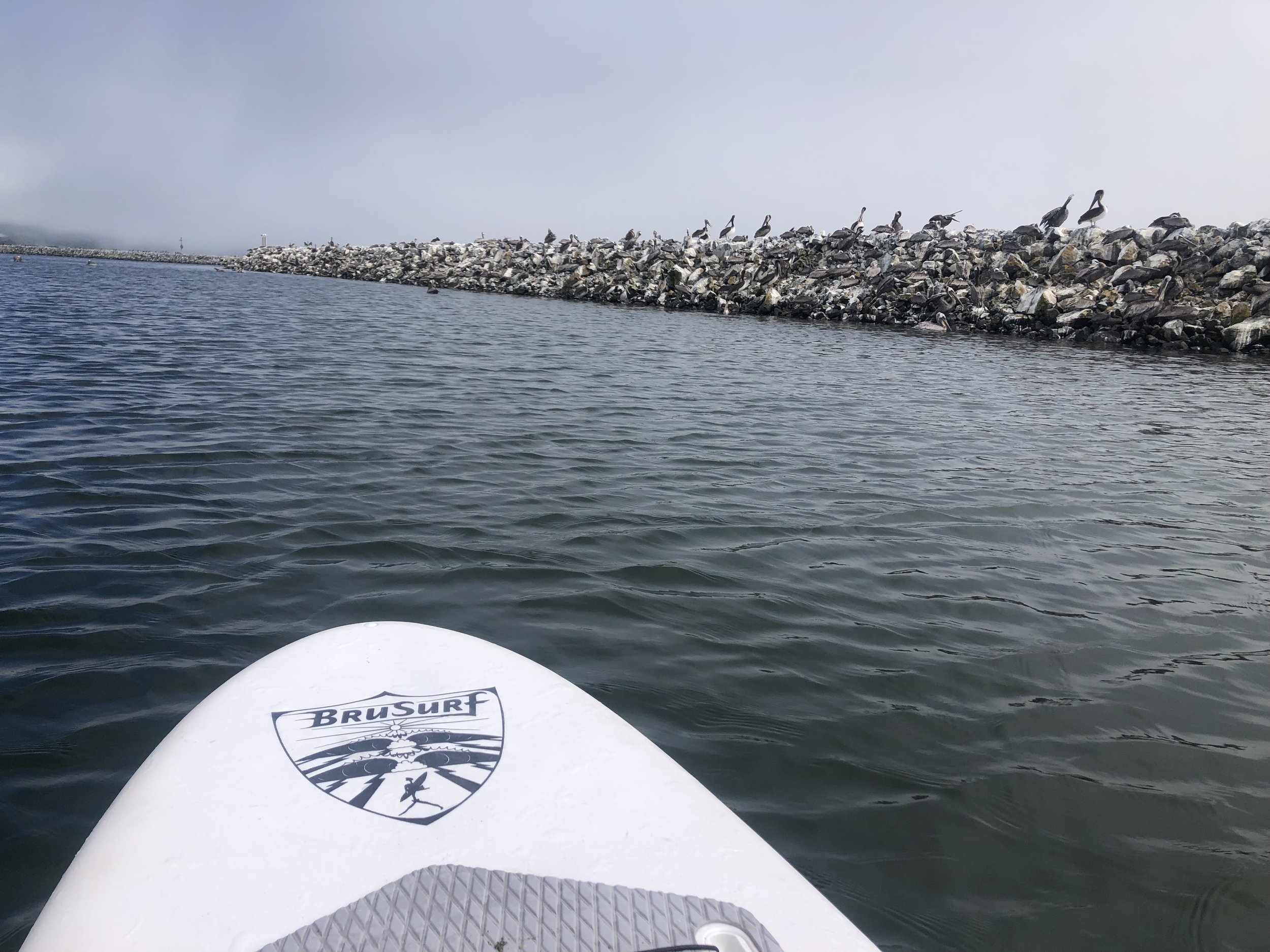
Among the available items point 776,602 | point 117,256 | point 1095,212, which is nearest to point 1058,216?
point 1095,212

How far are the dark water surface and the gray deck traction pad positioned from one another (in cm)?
80

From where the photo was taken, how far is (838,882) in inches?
84.3

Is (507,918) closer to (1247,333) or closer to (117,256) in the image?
(1247,333)

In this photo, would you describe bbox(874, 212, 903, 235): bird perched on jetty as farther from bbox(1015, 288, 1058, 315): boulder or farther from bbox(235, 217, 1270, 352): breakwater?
bbox(1015, 288, 1058, 315): boulder

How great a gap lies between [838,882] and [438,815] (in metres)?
1.20

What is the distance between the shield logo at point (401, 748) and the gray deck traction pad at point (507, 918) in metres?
0.24

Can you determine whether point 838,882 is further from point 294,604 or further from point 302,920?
point 294,604

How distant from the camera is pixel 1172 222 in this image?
957 inches

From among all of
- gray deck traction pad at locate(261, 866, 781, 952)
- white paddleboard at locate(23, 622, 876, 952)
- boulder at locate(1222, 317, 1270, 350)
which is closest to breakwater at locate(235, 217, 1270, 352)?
boulder at locate(1222, 317, 1270, 350)

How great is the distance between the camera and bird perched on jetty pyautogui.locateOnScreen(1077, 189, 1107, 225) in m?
26.2

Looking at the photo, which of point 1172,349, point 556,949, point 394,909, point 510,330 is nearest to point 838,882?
point 556,949

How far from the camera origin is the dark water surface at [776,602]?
2.30 m

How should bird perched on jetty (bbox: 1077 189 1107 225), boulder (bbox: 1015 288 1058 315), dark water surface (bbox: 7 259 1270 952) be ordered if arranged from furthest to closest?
bird perched on jetty (bbox: 1077 189 1107 225)
boulder (bbox: 1015 288 1058 315)
dark water surface (bbox: 7 259 1270 952)

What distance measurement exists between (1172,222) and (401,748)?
3060 cm
